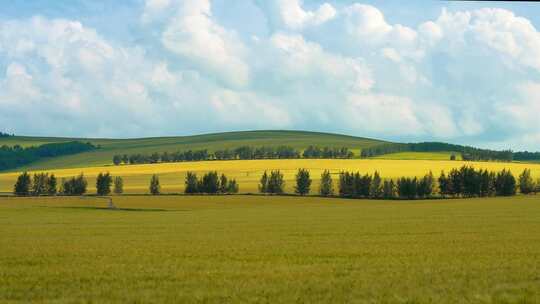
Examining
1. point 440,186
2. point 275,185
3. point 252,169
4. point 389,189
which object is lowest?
point 389,189

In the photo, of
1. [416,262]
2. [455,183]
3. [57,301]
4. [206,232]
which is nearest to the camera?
[57,301]

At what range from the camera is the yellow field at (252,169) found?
466 ft

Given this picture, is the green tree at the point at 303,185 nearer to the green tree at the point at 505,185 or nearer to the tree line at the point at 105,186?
→ the tree line at the point at 105,186

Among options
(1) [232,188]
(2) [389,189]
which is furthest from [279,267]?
(1) [232,188]

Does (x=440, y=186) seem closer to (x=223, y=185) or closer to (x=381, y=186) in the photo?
(x=381, y=186)

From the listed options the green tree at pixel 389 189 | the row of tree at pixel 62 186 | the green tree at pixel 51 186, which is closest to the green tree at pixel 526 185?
the green tree at pixel 389 189

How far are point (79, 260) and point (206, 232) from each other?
1566 centimetres

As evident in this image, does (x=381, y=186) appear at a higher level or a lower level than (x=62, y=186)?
higher

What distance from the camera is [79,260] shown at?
23344mm

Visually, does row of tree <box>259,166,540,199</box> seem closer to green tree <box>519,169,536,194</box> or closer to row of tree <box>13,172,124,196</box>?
green tree <box>519,169,536,194</box>

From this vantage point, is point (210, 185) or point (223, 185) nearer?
point (210, 185)

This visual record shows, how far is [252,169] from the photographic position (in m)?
164

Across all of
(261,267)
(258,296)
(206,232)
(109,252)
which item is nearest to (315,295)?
(258,296)

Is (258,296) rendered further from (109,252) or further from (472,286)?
(109,252)
